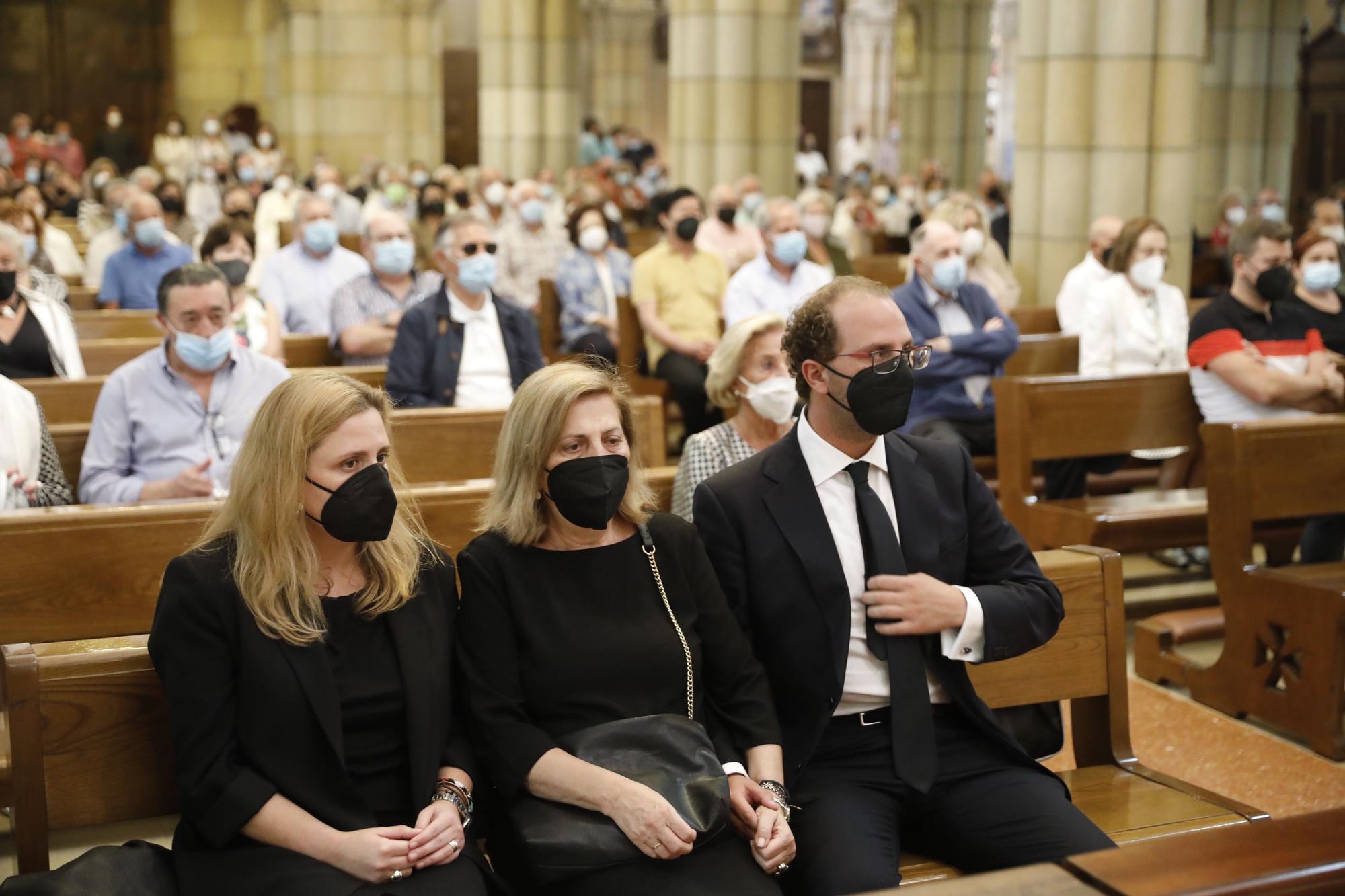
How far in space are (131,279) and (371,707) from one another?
24.5 feet

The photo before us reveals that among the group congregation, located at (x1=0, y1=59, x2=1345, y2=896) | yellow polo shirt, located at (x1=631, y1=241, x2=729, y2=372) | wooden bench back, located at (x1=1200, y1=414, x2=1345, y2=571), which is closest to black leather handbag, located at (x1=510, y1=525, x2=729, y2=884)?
congregation, located at (x1=0, y1=59, x2=1345, y2=896)

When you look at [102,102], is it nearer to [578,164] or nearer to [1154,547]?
[578,164]

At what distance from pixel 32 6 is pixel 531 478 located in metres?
33.0

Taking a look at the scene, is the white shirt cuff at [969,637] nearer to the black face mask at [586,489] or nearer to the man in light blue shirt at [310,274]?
the black face mask at [586,489]

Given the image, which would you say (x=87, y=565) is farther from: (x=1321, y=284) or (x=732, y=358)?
(x=1321, y=284)

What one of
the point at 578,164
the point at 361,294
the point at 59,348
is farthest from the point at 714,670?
the point at 578,164

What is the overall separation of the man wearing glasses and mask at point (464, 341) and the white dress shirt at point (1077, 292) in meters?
3.31

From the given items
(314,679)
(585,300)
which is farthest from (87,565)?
(585,300)

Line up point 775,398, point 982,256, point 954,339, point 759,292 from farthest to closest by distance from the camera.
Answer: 1. point 982,256
2. point 759,292
3. point 954,339
4. point 775,398

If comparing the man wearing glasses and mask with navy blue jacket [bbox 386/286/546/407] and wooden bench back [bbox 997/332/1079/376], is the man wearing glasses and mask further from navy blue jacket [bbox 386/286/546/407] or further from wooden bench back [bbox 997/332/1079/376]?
wooden bench back [bbox 997/332/1079/376]

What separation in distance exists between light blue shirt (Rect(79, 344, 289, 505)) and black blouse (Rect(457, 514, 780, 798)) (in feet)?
7.39

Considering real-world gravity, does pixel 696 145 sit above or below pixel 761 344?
above

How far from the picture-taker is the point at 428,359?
21.2 ft

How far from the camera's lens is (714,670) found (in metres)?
3.14
